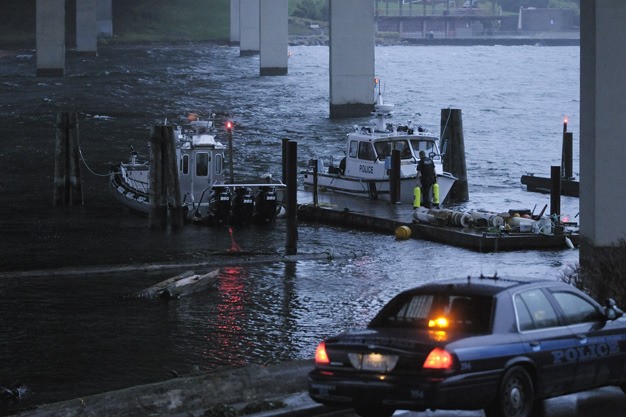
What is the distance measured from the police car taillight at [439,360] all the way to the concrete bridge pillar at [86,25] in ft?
423

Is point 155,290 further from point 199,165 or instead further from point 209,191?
point 199,165

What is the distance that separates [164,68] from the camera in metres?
120

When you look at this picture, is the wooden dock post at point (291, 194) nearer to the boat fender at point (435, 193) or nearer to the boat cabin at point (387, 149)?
the boat fender at point (435, 193)

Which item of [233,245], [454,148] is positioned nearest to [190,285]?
[233,245]

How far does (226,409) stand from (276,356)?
5855 millimetres

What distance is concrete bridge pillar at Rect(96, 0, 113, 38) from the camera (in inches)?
6329

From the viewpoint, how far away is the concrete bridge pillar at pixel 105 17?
161 meters

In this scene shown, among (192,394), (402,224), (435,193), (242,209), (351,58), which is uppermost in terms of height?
(351,58)

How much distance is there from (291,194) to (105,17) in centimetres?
14126

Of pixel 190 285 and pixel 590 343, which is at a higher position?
pixel 590 343

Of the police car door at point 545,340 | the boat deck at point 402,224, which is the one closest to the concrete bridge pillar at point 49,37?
the boat deck at point 402,224

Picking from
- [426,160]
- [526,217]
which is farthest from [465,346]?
[426,160]

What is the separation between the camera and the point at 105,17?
16750 cm

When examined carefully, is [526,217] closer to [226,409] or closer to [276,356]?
[276,356]
